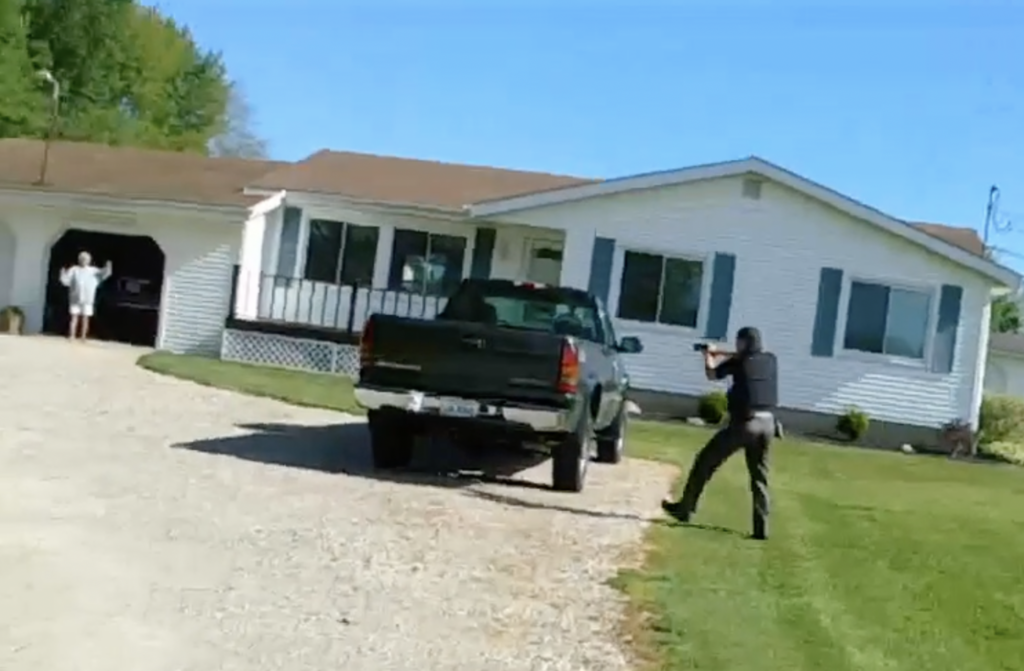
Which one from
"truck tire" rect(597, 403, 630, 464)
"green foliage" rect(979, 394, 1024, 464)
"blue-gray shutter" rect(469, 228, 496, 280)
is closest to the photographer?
"truck tire" rect(597, 403, 630, 464)

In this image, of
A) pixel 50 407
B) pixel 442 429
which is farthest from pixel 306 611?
pixel 50 407

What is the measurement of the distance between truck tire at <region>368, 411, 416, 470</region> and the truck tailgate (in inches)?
15.8

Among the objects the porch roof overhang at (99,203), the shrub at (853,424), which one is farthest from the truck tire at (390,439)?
the porch roof overhang at (99,203)

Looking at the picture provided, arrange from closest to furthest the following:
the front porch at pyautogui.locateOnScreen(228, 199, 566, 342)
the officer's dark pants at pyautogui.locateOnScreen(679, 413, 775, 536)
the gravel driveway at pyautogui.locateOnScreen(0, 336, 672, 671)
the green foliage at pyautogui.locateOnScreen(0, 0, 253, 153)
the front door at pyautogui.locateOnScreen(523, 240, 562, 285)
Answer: the gravel driveway at pyautogui.locateOnScreen(0, 336, 672, 671) → the officer's dark pants at pyautogui.locateOnScreen(679, 413, 775, 536) → the front porch at pyautogui.locateOnScreen(228, 199, 566, 342) → the front door at pyautogui.locateOnScreen(523, 240, 562, 285) → the green foliage at pyautogui.locateOnScreen(0, 0, 253, 153)

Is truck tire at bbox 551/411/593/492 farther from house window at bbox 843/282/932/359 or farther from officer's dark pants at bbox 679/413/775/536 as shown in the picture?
house window at bbox 843/282/932/359

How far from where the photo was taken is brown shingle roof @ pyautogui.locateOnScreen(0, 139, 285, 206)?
2681 cm

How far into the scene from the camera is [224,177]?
96.1ft

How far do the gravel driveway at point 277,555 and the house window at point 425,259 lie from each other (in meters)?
12.1

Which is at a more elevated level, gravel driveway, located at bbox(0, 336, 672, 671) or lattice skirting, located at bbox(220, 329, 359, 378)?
lattice skirting, located at bbox(220, 329, 359, 378)

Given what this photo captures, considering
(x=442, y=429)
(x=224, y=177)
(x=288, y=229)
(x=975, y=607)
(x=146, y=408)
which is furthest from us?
(x=224, y=177)

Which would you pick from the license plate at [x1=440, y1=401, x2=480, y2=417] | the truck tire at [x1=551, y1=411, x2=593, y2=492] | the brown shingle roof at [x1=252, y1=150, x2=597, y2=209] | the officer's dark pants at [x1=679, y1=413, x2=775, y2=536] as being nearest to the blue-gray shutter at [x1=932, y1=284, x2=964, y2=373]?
the brown shingle roof at [x1=252, y1=150, x2=597, y2=209]

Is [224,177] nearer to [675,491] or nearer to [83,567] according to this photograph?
[675,491]

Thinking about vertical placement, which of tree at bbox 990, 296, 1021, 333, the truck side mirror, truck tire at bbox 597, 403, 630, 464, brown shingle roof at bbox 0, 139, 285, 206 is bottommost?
truck tire at bbox 597, 403, 630, 464

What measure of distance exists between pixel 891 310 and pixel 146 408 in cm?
1370
